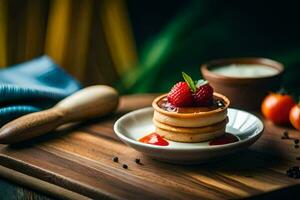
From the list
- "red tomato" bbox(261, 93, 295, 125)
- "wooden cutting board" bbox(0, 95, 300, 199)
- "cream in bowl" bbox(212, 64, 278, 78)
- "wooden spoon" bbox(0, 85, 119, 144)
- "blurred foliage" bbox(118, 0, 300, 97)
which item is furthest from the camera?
"blurred foliage" bbox(118, 0, 300, 97)

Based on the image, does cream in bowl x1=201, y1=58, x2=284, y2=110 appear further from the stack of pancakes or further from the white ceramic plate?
the stack of pancakes

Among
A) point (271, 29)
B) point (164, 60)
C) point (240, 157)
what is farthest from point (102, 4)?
point (240, 157)

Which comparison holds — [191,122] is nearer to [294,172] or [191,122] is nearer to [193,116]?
[193,116]

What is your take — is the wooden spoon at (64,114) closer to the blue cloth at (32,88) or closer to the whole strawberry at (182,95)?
the blue cloth at (32,88)

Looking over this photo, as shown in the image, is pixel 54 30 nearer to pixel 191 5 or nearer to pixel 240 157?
pixel 191 5

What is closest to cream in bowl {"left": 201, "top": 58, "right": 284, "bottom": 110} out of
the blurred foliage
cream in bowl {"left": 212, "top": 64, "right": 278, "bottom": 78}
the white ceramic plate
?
cream in bowl {"left": 212, "top": 64, "right": 278, "bottom": 78}

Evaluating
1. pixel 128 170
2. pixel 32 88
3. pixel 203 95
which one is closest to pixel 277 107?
pixel 203 95
